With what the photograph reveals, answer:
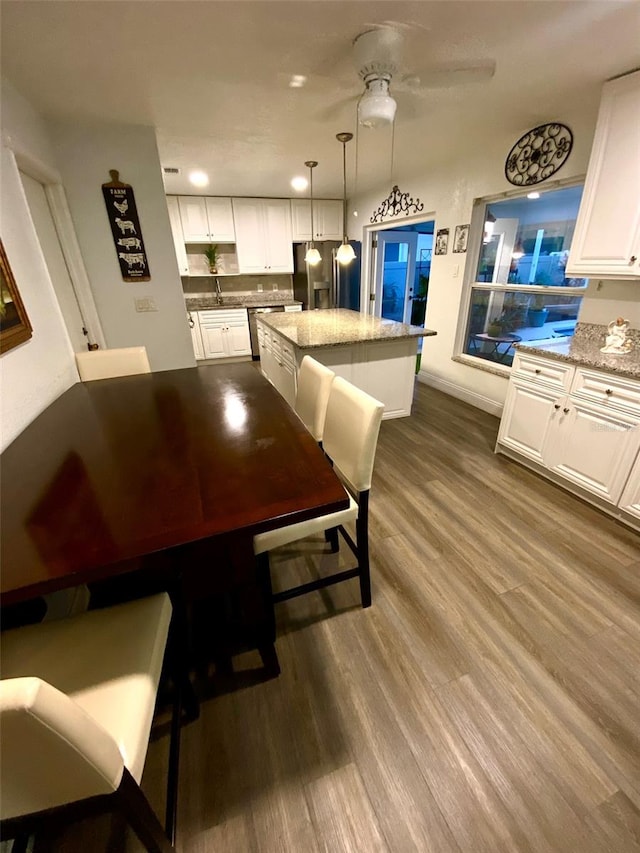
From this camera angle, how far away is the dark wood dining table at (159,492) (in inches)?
31.4

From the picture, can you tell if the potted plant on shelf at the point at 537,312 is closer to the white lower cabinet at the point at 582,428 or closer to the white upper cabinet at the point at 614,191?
the white upper cabinet at the point at 614,191

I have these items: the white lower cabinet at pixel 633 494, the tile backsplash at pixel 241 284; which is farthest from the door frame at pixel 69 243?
the white lower cabinet at pixel 633 494

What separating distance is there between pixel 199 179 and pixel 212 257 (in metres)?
1.31

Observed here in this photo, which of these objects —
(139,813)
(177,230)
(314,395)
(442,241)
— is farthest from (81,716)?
(177,230)

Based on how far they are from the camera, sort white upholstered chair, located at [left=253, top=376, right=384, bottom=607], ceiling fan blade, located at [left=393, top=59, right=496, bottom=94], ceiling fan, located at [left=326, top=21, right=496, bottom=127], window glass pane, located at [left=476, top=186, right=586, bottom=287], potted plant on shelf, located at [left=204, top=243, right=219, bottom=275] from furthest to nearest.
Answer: potted plant on shelf, located at [left=204, top=243, right=219, bottom=275], window glass pane, located at [left=476, top=186, right=586, bottom=287], ceiling fan blade, located at [left=393, top=59, right=496, bottom=94], ceiling fan, located at [left=326, top=21, right=496, bottom=127], white upholstered chair, located at [left=253, top=376, right=384, bottom=607]

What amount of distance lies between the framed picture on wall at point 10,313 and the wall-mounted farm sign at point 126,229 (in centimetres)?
128

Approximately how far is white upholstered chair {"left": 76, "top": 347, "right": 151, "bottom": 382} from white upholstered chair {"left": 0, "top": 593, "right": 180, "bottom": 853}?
1.63 m

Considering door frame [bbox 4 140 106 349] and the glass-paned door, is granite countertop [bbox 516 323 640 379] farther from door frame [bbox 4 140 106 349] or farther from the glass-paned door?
door frame [bbox 4 140 106 349]

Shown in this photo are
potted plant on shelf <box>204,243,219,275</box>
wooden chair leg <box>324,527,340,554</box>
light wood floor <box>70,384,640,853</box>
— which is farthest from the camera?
potted plant on shelf <box>204,243,219,275</box>

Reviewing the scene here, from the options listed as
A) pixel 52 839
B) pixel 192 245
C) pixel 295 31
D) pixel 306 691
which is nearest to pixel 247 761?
pixel 306 691

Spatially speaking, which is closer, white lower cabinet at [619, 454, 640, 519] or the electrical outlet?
white lower cabinet at [619, 454, 640, 519]

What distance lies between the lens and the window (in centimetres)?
288

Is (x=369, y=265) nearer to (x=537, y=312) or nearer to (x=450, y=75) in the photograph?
(x=537, y=312)


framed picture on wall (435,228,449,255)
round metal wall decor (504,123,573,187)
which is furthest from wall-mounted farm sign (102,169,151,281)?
round metal wall decor (504,123,573,187)
